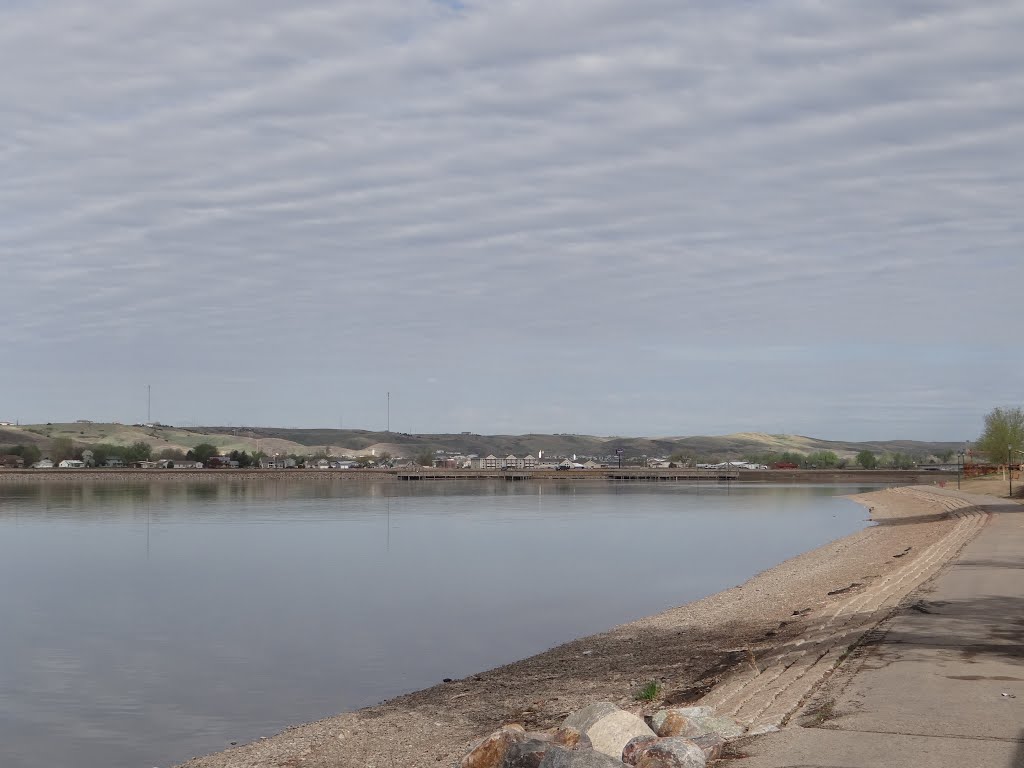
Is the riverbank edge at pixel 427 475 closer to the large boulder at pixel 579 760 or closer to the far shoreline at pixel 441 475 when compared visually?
the far shoreline at pixel 441 475

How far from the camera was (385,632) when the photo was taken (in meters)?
24.2

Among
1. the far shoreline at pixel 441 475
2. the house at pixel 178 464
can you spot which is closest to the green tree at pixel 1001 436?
the far shoreline at pixel 441 475

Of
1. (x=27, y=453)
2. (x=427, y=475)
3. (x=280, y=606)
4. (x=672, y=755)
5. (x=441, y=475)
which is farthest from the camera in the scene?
(x=27, y=453)

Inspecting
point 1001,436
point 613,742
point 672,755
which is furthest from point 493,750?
point 1001,436

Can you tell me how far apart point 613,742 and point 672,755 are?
108 cm

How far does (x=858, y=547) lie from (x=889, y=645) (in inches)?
1168

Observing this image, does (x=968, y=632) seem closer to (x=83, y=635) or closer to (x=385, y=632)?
(x=385, y=632)

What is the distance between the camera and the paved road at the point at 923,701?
26.9ft

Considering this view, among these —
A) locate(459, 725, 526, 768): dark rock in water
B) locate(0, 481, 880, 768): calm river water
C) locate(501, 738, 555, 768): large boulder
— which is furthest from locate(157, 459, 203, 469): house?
locate(501, 738, 555, 768): large boulder

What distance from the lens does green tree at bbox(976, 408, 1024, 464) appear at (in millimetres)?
99500

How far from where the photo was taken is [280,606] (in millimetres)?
28938

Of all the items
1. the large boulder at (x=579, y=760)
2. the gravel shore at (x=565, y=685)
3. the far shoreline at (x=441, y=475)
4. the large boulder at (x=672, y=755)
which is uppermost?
the large boulder at (x=579, y=760)

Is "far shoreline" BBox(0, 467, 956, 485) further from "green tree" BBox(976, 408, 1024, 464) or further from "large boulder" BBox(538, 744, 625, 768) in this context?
"large boulder" BBox(538, 744, 625, 768)

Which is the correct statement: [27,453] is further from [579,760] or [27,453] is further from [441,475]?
[579,760]
